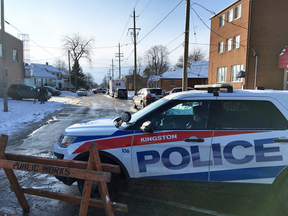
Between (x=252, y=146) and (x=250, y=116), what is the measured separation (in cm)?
45

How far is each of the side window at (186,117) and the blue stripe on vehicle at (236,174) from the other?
68 centimetres

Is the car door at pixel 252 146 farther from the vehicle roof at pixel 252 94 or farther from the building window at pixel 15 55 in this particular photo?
the building window at pixel 15 55

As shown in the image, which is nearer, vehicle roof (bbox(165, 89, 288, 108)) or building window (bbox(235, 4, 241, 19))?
vehicle roof (bbox(165, 89, 288, 108))

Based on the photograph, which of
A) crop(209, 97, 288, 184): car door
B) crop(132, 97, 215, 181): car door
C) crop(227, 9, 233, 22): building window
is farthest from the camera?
crop(227, 9, 233, 22): building window

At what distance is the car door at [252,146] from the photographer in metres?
2.89

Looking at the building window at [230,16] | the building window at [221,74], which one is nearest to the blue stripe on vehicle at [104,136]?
the building window at [221,74]

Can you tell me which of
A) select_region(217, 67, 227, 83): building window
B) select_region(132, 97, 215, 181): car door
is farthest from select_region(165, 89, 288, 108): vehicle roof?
select_region(217, 67, 227, 83): building window

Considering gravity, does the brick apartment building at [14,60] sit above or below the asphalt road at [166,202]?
above

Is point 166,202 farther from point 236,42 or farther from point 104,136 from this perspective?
point 236,42

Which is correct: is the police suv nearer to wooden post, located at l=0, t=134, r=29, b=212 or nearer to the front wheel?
the front wheel

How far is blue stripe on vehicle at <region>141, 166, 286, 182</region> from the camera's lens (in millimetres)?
2906

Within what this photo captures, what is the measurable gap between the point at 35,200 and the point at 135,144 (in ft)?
6.55

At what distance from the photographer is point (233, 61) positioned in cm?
2205

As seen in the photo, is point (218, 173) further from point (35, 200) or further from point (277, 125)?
point (35, 200)
